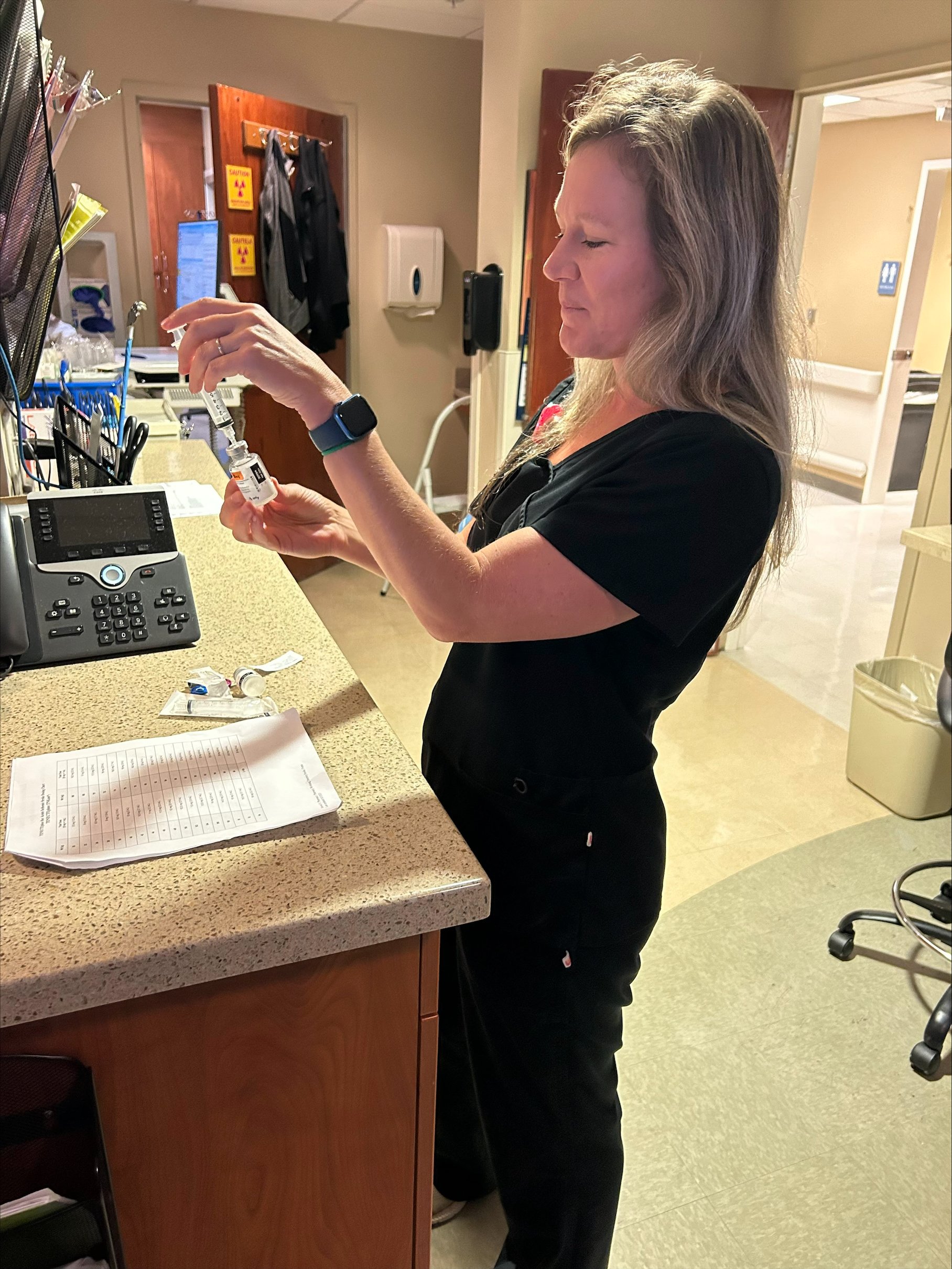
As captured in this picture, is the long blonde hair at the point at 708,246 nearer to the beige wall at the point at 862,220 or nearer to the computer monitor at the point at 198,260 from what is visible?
the computer monitor at the point at 198,260

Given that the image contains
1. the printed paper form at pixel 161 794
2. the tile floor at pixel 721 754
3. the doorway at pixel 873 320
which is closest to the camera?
the printed paper form at pixel 161 794

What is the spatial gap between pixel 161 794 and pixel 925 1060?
1608 mm

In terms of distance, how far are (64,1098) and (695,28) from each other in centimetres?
351

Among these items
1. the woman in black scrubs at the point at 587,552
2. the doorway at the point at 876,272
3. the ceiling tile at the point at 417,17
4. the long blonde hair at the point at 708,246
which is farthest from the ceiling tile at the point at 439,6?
the long blonde hair at the point at 708,246

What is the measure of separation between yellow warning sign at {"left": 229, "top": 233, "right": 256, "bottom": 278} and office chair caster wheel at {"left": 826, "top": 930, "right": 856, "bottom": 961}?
3.40m

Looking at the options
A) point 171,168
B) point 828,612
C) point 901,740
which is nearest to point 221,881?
point 901,740

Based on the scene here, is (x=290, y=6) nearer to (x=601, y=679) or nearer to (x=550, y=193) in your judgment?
(x=550, y=193)

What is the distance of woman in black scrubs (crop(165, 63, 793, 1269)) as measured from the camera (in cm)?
90

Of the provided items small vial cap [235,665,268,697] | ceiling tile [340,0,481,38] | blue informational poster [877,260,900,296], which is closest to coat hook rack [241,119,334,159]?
ceiling tile [340,0,481,38]

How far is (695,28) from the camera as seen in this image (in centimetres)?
311

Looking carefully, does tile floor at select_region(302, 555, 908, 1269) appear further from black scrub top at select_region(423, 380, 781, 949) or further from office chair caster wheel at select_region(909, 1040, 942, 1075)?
black scrub top at select_region(423, 380, 781, 949)

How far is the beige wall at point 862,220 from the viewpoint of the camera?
6242 mm

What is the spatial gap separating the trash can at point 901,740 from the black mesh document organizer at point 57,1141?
2.37m

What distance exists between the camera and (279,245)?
4.07 meters
